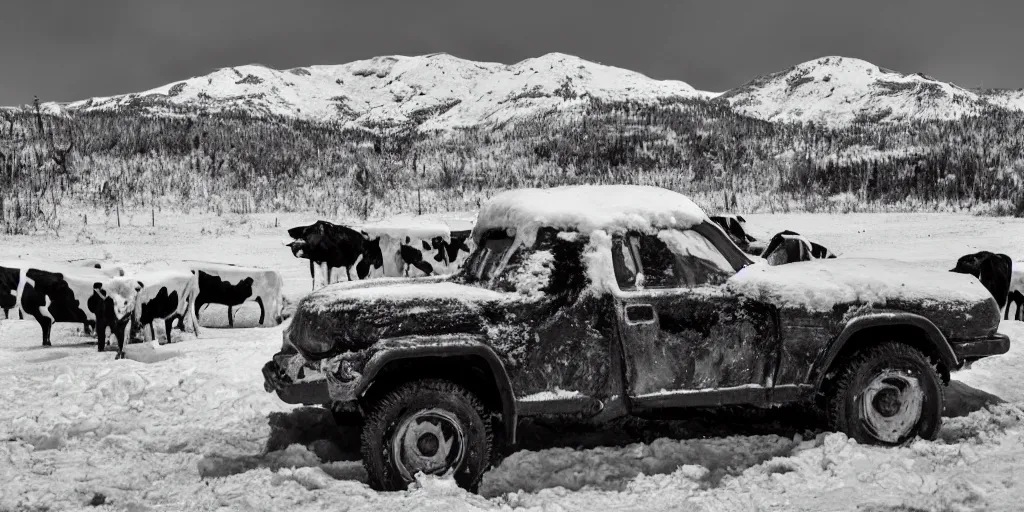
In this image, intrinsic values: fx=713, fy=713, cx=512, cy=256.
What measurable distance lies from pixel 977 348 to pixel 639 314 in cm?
265

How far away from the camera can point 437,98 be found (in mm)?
90750

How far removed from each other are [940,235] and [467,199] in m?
20.1

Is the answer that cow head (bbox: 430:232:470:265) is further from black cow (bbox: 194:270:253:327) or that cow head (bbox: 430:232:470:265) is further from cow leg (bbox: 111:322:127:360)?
cow leg (bbox: 111:322:127:360)

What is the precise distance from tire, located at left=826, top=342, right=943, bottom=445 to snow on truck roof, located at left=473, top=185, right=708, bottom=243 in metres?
1.53

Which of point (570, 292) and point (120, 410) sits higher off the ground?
point (570, 292)

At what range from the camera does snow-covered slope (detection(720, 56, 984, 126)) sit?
2869 inches

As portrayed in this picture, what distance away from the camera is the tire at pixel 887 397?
4.99 m

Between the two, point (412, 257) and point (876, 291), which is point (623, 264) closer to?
point (876, 291)

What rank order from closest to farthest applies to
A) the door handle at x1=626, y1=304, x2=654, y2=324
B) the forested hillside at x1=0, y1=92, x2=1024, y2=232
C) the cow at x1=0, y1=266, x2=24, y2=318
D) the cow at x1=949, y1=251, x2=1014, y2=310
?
the door handle at x1=626, y1=304, x2=654, y2=324, the cow at x1=0, y1=266, x2=24, y2=318, the cow at x1=949, y1=251, x2=1014, y2=310, the forested hillside at x1=0, y1=92, x2=1024, y2=232

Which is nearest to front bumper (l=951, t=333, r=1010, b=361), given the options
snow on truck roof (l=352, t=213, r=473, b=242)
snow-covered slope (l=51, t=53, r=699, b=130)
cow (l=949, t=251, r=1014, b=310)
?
cow (l=949, t=251, r=1014, b=310)

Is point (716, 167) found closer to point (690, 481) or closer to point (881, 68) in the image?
point (690, 481)

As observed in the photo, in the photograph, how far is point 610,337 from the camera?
183 inches

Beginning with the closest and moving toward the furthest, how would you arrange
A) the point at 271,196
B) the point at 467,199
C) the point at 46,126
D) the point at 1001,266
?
the point at 1001,266, the point at 271,196, the point at 467,199, the point at 46,126

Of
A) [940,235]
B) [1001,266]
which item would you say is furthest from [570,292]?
[940,235]
